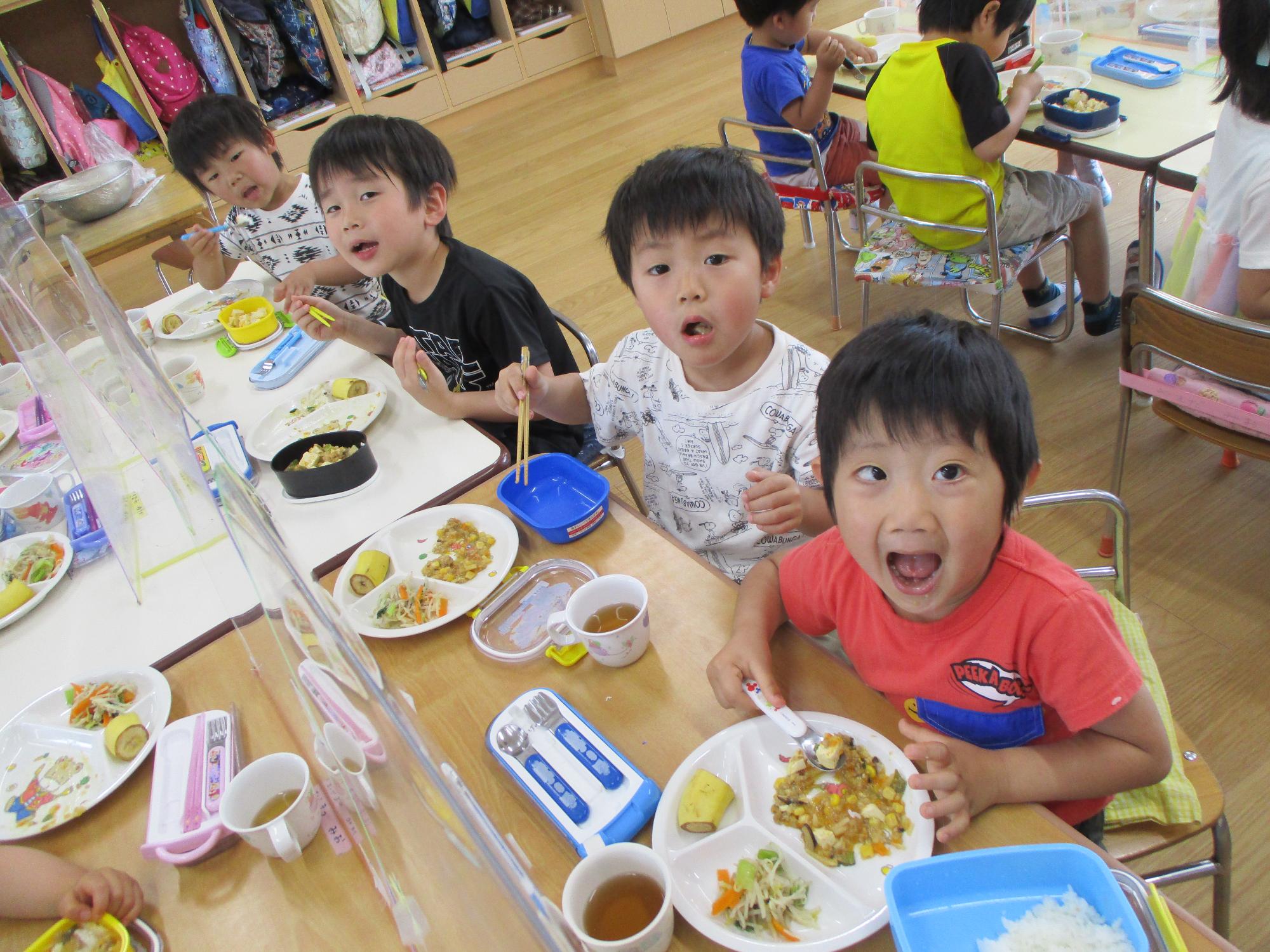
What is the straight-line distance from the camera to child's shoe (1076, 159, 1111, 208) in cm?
287

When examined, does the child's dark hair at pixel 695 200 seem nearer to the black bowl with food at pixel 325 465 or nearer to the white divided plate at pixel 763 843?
the black bowl with food at pixel 325 465

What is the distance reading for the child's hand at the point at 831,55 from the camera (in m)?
2.73

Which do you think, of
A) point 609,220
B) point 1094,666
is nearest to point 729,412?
point 609,220

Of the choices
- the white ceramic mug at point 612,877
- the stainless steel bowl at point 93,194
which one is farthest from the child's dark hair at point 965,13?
the stainless steel bowl at point 93,194

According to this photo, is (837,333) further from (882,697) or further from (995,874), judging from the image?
(995,874)

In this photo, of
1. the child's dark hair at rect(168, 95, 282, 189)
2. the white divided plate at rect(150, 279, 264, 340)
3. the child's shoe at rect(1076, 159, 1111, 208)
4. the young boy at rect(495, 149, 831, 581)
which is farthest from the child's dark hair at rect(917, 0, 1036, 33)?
the white divided plate at rect(150, 279, 264, 340)

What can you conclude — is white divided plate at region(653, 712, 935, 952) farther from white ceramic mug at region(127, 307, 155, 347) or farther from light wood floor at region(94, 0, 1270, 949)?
white ceramic mug at region(127, 307, 155, 347)

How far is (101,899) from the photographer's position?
3.03 ft

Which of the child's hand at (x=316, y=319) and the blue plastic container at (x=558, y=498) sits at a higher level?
the child's hand at (x=316, y=319)

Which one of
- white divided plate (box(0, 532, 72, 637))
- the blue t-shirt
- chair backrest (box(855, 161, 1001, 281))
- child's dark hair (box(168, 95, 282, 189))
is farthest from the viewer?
the blue t-shirt

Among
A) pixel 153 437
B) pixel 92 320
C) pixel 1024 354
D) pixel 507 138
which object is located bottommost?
pixel 1024 354

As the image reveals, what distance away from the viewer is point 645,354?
4.97ft

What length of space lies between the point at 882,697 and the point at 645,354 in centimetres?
75

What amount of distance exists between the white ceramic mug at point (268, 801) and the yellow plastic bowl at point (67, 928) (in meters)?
0.13
